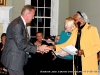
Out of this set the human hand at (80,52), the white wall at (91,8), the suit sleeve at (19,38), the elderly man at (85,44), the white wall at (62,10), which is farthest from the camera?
the white wall at (62,10)

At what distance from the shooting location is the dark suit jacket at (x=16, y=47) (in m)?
3.30

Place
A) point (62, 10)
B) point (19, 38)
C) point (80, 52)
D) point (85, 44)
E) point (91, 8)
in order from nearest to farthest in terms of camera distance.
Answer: point (19, 38) → point (80, 52) → point (85, 44) → point (91, 8) → point (62, 10)

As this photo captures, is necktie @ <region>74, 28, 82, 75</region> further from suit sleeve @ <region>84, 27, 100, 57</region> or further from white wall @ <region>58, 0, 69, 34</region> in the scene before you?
white wall @ <region>58, 0, 69, 34</region>

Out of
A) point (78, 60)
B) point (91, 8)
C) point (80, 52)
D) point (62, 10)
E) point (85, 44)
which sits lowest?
point (78, 60)

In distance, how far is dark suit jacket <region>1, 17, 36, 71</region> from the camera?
10.8 feet

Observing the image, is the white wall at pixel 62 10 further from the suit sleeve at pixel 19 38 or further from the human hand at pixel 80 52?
the suit sleeve at pixel 19 38

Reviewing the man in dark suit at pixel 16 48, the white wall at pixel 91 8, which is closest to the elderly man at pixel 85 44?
the man in dark suit at pixel 16 48

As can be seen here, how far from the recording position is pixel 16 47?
3.33 meters

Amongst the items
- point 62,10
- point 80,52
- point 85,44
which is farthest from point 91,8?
point 80,52

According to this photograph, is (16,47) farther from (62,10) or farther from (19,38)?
(62,10)

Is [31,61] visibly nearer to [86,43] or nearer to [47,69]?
[47,69]

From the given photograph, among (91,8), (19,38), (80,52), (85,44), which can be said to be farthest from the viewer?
(91,8)

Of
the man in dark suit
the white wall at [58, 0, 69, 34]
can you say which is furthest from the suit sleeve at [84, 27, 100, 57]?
the white wall at [58, 0, 69, 34]

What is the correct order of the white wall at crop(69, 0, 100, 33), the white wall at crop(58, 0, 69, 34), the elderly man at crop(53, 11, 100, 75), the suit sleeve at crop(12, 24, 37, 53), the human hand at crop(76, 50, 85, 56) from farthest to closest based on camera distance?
the white wall at crop(58, 0, 69, 34), the white wall at crop(69, 0, 100, 33), the elderly man at crop(53, 11, 100, 75), the human hand at crop(76, 50, 85, 56), the suit sleeve at crop(12, 24, 37, 53)
